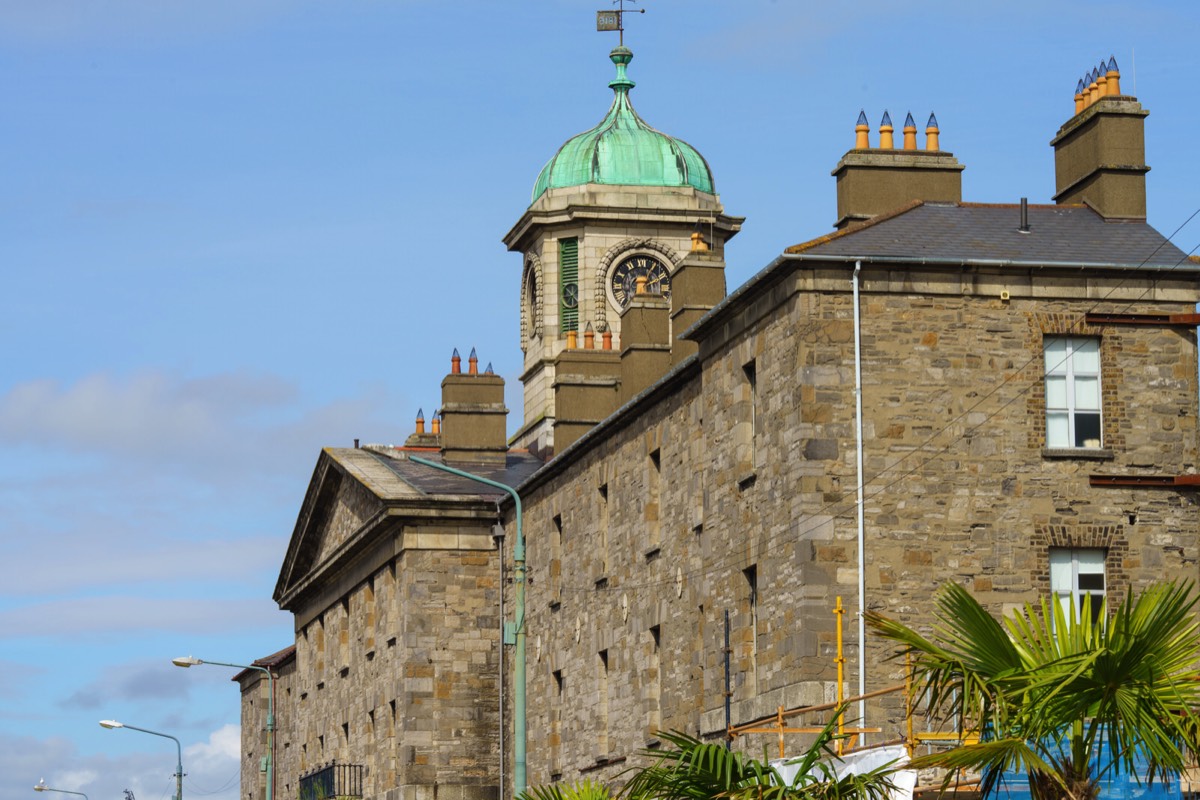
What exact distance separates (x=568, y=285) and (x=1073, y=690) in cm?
4808

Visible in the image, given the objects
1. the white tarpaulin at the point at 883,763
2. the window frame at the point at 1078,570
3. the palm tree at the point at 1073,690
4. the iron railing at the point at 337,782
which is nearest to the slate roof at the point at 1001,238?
the window frame at the point at 1078,570

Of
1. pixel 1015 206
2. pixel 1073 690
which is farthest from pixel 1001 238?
pixel 1073 690

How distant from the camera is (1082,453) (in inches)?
1227

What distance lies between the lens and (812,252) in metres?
30.7

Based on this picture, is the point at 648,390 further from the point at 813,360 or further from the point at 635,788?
the point at 635,788

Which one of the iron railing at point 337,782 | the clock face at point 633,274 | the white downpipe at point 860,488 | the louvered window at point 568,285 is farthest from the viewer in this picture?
the louvered window at point 568,285

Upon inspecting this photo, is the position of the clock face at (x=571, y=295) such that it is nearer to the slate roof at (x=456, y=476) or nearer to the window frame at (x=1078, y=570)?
the slate roof at (x=456, y=476)

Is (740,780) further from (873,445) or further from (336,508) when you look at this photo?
(336,508)

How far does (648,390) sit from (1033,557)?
8.67 m

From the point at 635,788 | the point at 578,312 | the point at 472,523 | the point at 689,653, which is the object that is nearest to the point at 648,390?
the point at 689,653

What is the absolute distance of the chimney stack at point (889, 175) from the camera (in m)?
33.4

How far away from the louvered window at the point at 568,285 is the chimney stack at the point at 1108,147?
31035 mm

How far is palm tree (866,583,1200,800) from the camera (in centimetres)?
1652

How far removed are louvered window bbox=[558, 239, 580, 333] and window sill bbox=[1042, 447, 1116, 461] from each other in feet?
110
